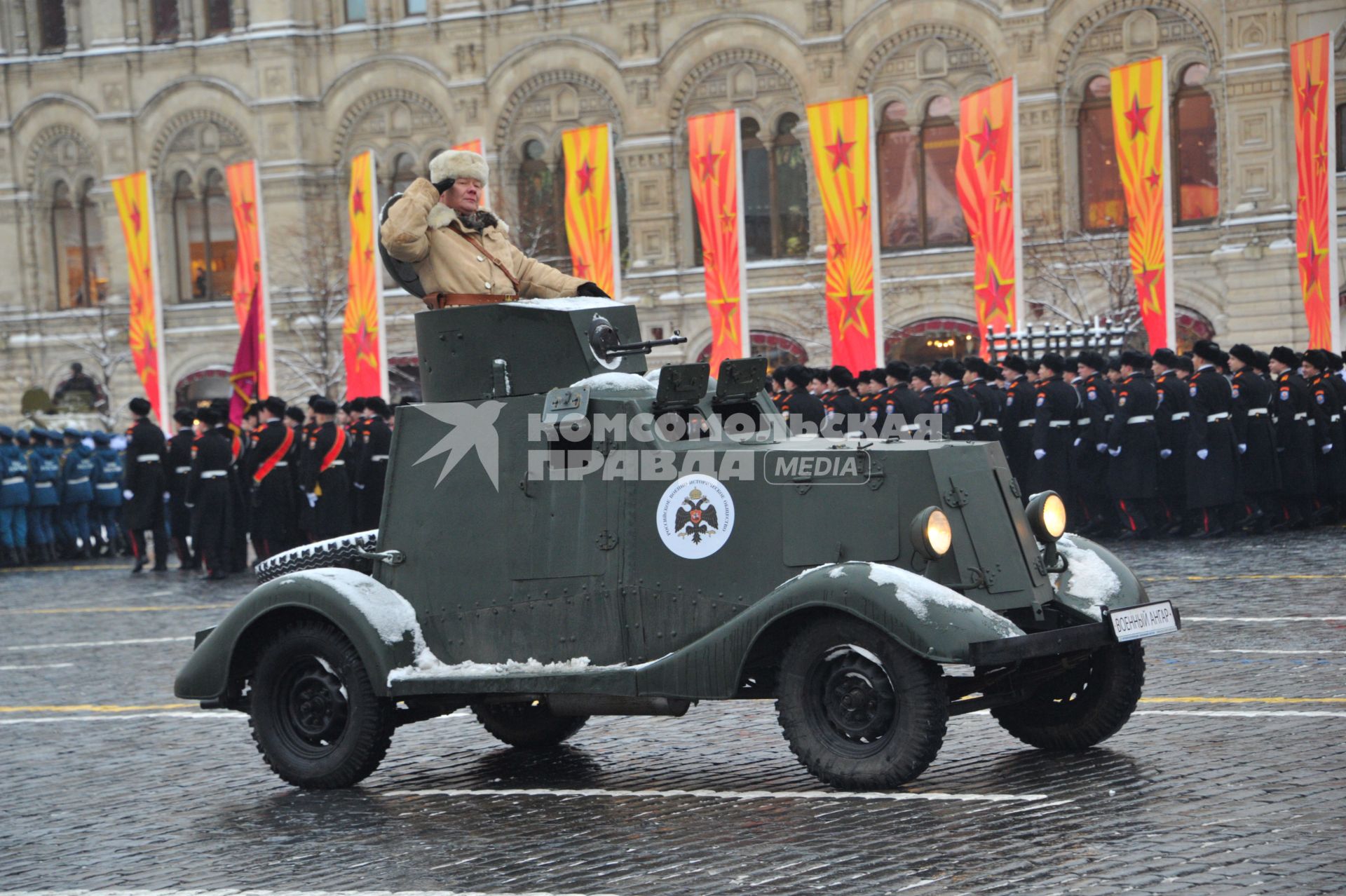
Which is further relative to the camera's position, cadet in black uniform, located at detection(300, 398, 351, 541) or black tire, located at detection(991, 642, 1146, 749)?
cadet in black uniform, located at detection(300, 398, 351, 541)

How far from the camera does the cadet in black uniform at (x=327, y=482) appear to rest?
20.8 meters

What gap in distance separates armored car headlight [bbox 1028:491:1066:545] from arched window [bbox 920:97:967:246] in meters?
29.8

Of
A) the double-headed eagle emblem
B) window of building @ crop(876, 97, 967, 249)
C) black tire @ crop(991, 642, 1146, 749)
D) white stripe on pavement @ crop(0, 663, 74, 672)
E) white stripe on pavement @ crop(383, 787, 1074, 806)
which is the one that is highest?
window of building @ crop(876, 97, 967, 249)

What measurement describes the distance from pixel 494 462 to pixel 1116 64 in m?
29.0

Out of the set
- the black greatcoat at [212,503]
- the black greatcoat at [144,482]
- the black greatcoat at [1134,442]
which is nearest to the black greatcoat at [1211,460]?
the black greatcoat at [1134,442]

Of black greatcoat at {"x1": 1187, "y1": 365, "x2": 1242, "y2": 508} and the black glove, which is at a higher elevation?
the black glove

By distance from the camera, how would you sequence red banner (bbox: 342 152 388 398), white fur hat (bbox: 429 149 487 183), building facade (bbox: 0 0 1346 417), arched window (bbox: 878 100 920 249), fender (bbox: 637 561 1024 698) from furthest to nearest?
arched window (bbox: 878 100 920 249), building facade (bbox: 0 0 1346 417), red banner (bbox: 342 152 388 398), white fur hat (bbox: 429 149 487 183), fender (bbox: 637 561 1024 698)

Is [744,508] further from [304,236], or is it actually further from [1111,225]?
[304,236]

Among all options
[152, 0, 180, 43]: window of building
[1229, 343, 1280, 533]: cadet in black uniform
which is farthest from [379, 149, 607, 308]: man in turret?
[152, 0, 180, 43]: window of building

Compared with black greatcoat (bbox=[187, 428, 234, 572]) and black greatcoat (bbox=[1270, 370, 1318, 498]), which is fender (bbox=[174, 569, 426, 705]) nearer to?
black greatcoat (bbox=[187, 428, 234, 572])

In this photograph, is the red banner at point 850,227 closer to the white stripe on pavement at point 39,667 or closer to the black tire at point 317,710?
the white stripe on pavement at point 39,667

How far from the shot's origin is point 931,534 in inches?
302

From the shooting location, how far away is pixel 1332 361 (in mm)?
20344

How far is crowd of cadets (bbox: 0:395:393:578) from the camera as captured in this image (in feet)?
68.6
